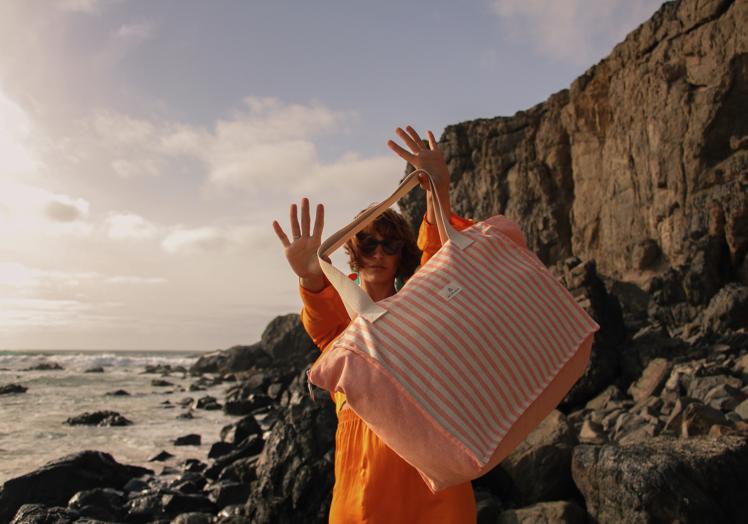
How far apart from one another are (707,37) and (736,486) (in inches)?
828

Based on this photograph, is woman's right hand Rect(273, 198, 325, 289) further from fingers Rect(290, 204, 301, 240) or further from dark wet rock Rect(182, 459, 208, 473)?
dark wet rock Rect(182, 459, 208, 473)

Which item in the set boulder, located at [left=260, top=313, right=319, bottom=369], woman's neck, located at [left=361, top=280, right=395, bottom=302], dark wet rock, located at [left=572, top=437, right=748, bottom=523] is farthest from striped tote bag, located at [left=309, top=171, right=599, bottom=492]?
boulder, located at [left=260, top=313, right=319, bottom=369]

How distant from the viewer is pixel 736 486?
393 cm

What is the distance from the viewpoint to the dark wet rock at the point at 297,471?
18.0ft

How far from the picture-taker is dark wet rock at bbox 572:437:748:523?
3.75 meters

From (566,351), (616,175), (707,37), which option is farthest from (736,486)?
(616,175)

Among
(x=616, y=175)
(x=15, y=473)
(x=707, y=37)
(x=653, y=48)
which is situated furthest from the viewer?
(x=616, y=175)

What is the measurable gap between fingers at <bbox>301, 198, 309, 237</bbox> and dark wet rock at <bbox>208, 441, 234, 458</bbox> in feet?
29.8

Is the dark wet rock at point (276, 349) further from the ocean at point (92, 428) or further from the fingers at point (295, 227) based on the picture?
the fingers at point (295, 227)

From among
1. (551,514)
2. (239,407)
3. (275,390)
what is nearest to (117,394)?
(275,390)

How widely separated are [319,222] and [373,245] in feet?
0.81

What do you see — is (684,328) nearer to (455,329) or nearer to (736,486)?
(736,486)

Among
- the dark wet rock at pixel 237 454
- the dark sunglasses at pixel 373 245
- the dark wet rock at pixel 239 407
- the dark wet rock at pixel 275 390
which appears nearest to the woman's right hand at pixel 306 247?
the dark sunglasses at pixel 373 245

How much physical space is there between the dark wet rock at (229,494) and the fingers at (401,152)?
6639 millimetres
